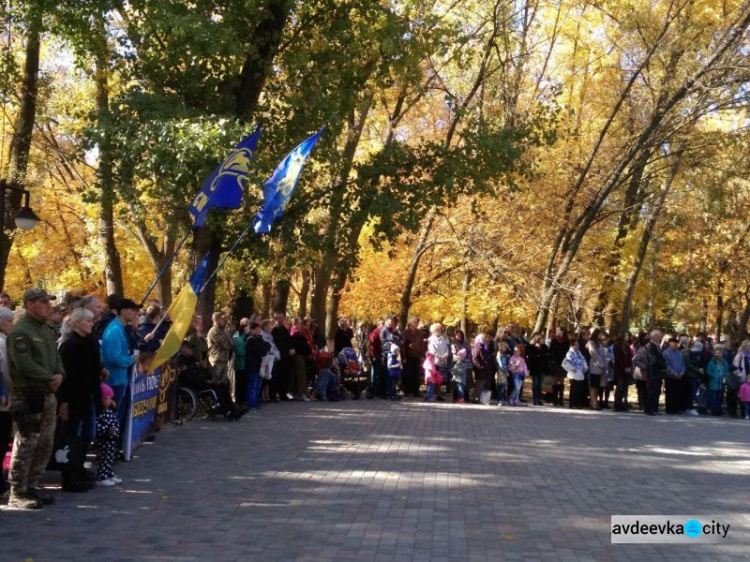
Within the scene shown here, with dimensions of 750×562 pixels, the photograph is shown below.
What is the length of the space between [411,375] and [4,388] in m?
16.7

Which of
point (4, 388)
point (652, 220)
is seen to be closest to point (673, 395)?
point (652, 220)

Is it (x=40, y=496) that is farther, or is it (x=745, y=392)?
(x=745, y=392)

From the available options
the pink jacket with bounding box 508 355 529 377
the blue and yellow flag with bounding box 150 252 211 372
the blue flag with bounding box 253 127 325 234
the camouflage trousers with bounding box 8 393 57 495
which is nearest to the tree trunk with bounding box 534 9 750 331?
the pink jacket with bounding box 508 355 529 377

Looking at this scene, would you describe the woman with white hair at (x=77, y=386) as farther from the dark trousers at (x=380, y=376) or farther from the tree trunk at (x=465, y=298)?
the tree trunk at (x=465, y=298)

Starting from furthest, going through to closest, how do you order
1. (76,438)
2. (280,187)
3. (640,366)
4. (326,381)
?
(640,366)
(326,381)
(280,187)
(76,438)

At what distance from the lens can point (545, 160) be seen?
95.6 ft

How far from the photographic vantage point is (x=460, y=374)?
23656 mm

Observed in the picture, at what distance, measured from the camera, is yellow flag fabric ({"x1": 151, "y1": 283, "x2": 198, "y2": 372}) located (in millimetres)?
11773

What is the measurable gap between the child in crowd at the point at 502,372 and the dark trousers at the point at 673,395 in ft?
12.9

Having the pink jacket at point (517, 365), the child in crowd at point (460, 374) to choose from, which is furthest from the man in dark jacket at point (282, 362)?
the pink jacket at point (517, 365)

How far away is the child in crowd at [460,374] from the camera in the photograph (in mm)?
23578

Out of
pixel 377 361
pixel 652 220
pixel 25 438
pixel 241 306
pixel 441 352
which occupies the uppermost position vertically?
pixel 652 220

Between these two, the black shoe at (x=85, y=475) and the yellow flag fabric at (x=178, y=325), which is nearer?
the black shoe at (x=85, y=475)

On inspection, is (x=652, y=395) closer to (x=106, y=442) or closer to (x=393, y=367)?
(x=393, y=367)
